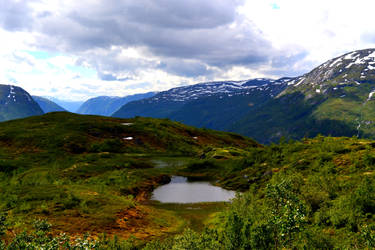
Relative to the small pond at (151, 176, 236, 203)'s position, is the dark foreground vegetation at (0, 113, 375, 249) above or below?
above

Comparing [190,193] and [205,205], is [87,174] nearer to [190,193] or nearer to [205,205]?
[190,193]

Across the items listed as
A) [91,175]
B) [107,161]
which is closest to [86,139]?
[107,161]

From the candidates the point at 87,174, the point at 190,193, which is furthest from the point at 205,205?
the point at 87,174

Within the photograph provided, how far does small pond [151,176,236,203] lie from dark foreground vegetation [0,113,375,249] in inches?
117

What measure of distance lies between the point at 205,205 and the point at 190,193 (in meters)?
11.0

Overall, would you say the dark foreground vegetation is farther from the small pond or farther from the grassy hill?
the small pond

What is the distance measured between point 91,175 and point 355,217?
208 ft

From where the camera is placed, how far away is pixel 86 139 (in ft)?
412

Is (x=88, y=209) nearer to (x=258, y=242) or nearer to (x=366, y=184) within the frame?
(x=258, y=242)

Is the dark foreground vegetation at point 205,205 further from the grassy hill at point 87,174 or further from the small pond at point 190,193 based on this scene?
the small pond at point 190,193

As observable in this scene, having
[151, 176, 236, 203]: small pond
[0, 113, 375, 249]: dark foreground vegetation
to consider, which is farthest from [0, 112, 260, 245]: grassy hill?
[151, 176, 236, 203]: small pond

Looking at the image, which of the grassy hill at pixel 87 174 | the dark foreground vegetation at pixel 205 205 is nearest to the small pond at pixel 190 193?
the dark foreground vegetation at pixel 205 205

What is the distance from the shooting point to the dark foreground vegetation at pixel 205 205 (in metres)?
18.1

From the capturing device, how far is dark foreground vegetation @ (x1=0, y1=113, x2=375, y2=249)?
18141 millimetres
